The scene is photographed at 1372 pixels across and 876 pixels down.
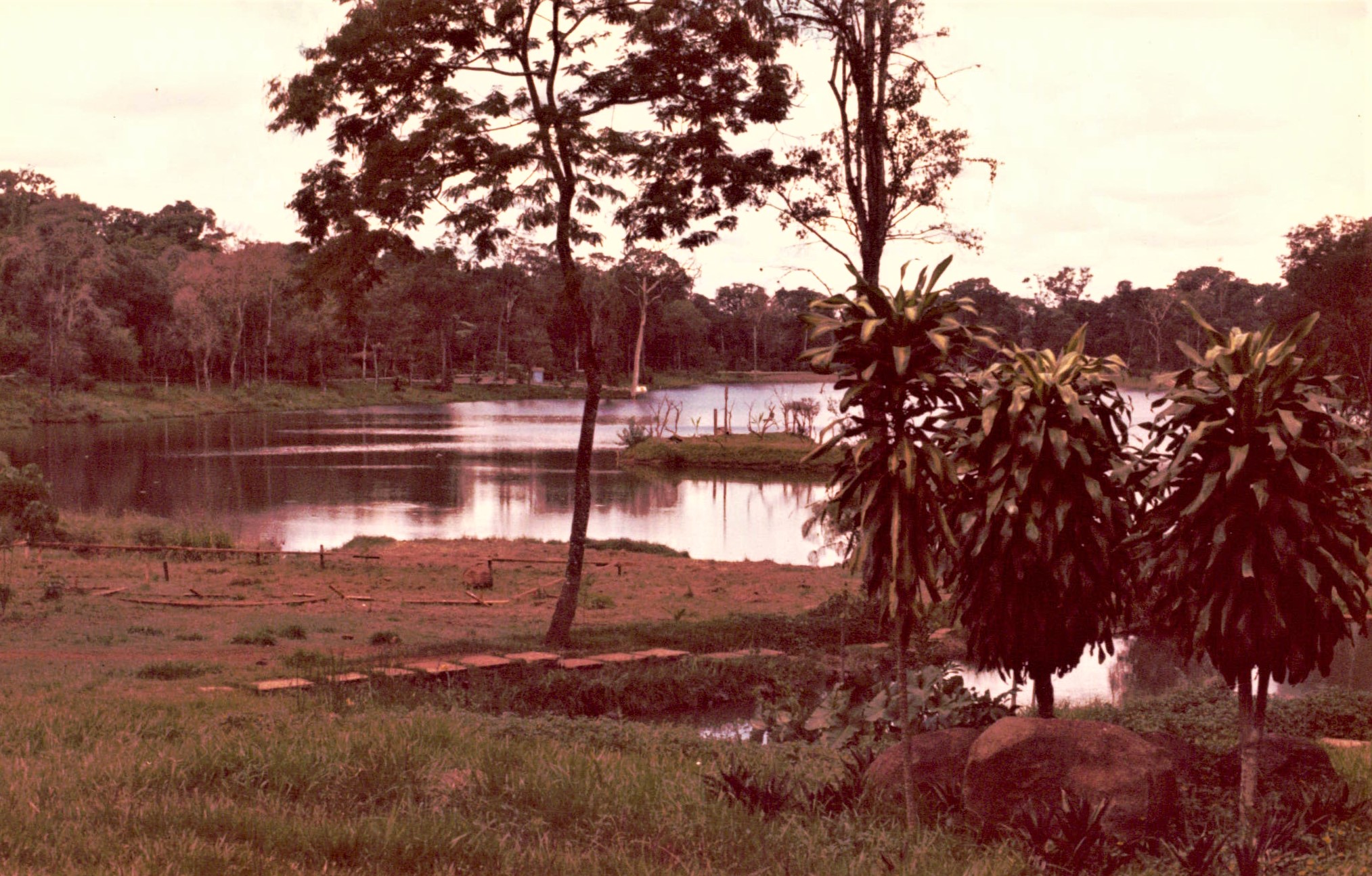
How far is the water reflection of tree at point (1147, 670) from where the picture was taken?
1609 cm

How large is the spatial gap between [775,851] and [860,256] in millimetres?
14128

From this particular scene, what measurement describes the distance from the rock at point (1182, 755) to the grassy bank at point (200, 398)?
7396cm

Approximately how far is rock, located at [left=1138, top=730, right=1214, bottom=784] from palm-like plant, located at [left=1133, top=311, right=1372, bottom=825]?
3.24ft

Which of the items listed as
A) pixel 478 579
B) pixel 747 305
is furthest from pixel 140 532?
pixel 747 305

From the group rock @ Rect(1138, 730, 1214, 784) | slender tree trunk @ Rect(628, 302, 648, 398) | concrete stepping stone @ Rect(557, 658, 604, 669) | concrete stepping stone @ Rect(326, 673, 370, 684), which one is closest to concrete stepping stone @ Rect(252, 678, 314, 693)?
concrete stepping stone @ Rect(326, 673, 370, 684)

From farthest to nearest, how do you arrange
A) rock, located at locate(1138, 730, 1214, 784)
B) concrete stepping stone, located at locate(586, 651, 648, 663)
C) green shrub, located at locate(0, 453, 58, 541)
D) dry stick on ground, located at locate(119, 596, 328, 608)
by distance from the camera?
green shrub, located at locate(0, 453, 58, 541) < dry stick on ground, located at locate(119, 596, 328, 608) < concrete stepping stone, located at locate(586, 651, 648, 663) < rock, located at locate(1138, 730, 1214, 784)

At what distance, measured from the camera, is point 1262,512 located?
277 inches

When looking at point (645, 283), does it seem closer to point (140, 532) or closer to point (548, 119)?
point (140, 532)

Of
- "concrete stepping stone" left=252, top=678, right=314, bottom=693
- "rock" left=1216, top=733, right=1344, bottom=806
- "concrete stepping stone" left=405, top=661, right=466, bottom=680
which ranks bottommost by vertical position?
"concrete stepping stone" left=405, top=661, right=466, bottom=680

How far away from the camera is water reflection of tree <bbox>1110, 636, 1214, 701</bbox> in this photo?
16.1m

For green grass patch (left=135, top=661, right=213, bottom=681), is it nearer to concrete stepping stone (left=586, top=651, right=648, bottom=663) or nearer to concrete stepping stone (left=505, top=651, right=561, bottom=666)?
concrete stepping stone (left=505, top=651, right=561, bottom=666)

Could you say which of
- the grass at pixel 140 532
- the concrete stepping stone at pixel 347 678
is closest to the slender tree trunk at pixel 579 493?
the concrete stepping stone at pixel 347 678

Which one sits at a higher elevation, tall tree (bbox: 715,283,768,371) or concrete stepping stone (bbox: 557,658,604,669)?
tall tree (bbox: 715,283,768,371)

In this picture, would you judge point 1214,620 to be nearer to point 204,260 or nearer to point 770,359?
point 204,260
